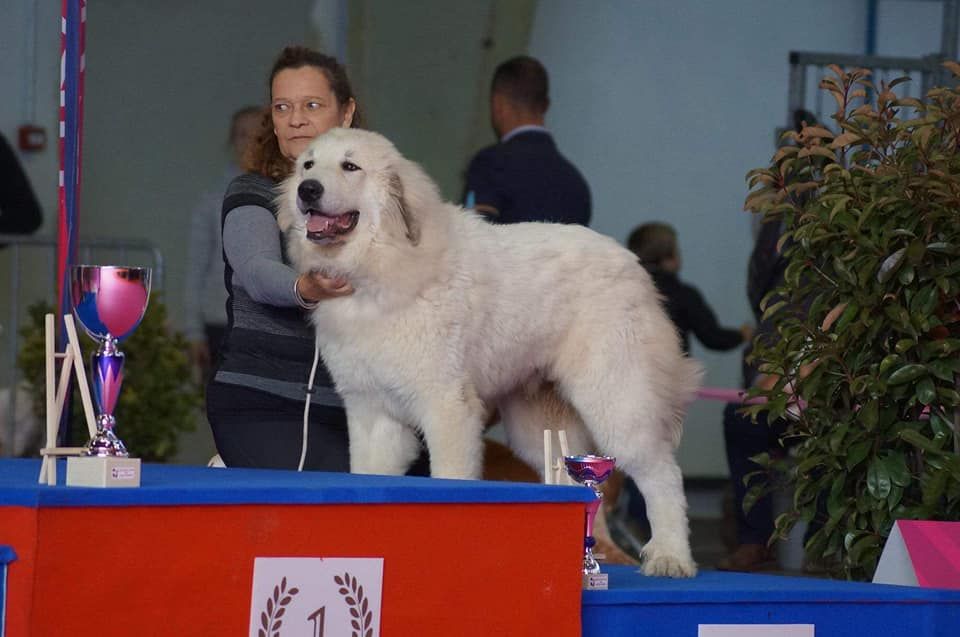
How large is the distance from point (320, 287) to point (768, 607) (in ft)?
4.44

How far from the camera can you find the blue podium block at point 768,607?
10.2ft

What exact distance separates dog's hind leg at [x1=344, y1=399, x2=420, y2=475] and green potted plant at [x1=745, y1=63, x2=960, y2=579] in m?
0.98

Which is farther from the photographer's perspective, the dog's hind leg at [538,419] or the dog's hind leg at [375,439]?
the dog's hind leg at [538,419]

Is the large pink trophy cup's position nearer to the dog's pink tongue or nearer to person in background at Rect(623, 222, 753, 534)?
the dog's pink tongue

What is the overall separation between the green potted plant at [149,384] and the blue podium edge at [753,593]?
3.76 metres

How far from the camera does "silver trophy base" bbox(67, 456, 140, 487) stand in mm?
2594

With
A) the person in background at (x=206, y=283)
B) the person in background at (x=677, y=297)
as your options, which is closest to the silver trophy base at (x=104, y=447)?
the person in background at (x=206, y=283)

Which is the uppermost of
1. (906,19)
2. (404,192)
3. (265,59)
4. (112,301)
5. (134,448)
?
(906,19)

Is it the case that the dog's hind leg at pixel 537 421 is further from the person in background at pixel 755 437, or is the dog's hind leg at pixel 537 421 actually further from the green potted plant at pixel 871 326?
the person in background at pixel 755 437

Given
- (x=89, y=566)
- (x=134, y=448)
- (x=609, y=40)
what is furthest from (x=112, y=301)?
(x=609, y=40)

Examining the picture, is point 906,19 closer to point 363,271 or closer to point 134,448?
point 134,448

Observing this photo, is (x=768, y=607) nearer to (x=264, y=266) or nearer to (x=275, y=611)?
(x=275, y=611)

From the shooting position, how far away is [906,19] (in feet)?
32.4

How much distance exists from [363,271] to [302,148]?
1.54ft
